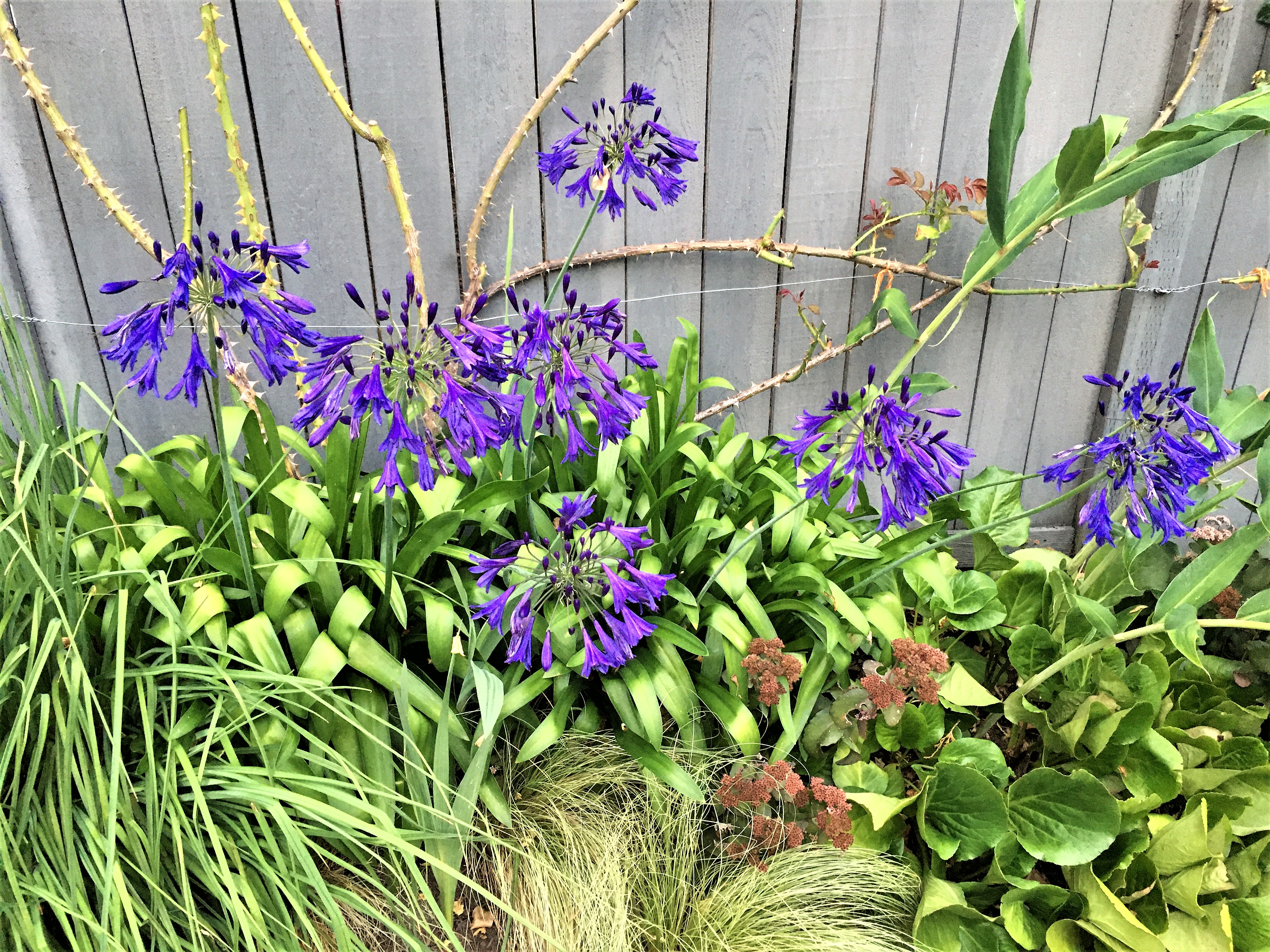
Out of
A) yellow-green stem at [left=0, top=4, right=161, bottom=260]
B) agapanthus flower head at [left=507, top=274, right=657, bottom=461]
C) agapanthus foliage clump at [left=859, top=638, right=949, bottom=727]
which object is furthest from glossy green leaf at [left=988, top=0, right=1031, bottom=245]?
yellow-green stem at [left=0, top=4, right=161, bottom=260]

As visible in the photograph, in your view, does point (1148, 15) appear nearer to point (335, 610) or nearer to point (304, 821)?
point (335, 610)

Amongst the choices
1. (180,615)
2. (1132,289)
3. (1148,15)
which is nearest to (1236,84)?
(1148,15)

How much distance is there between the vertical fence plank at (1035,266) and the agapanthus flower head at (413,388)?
1.81m

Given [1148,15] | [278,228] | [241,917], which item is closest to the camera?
[241,917]

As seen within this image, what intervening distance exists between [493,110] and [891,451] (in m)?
1.36

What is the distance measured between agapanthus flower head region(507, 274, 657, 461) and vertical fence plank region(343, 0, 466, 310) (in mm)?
884

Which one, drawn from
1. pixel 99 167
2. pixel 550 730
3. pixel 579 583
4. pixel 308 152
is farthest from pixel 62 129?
pixel 550 730

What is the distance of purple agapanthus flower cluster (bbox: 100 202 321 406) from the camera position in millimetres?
985

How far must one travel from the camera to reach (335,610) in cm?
138

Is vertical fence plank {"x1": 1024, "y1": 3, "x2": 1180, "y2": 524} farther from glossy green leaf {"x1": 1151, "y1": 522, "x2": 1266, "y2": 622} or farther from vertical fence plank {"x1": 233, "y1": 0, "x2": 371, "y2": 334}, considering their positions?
vertical fence plank {"x1": 233, "y1": 0, "x2": 371, "y2": 334}

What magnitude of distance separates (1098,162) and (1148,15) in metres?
1.33

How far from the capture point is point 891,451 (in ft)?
3.94

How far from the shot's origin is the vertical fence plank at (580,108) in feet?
6.19

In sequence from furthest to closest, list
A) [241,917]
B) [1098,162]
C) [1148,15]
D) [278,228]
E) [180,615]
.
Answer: [1148,15], [278,228], [180,615], [1098,162], [241,917]
